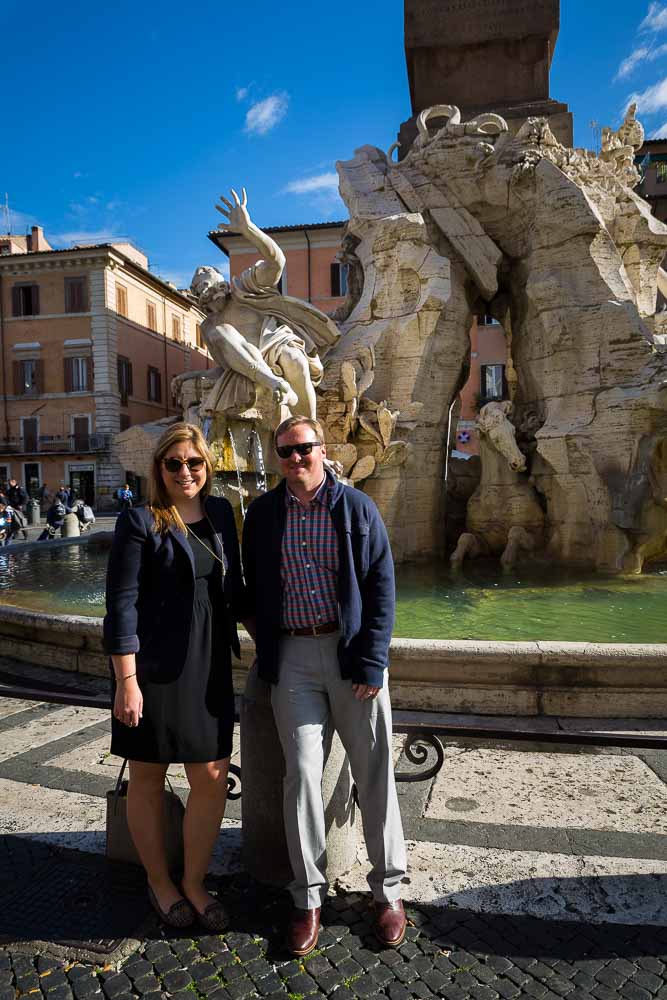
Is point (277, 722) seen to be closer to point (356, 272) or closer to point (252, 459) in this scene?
point (252, 459)

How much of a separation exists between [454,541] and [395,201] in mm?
4895

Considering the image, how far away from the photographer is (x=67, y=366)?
104 ft

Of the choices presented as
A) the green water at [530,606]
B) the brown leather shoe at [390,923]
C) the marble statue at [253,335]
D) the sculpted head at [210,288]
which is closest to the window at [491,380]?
the green water at [530,606]

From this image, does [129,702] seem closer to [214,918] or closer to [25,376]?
[214,918]

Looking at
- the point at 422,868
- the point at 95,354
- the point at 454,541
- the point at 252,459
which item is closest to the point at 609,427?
the point at 454,541

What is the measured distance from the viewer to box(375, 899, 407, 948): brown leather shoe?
213 cm

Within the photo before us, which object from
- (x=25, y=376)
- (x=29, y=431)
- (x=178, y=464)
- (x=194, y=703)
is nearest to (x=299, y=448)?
(x=178, y=464)

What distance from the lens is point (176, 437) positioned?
2256mm

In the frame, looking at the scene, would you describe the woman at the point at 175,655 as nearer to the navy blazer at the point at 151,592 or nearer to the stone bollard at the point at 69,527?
the navy blazer at the point at 151,592

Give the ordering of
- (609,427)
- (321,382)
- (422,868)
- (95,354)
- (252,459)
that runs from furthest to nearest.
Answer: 1. (95,354)
2. (321,382)
3. (609,427)
4. (252,459)
5. (422,868)

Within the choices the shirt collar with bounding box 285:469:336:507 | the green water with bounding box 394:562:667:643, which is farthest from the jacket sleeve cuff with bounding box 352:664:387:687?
the green water with bounding box 394:562:667:643

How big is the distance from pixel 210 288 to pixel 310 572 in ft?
20.7

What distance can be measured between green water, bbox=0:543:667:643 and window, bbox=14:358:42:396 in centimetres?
2501

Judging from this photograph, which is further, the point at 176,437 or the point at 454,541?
the point at 454,541
